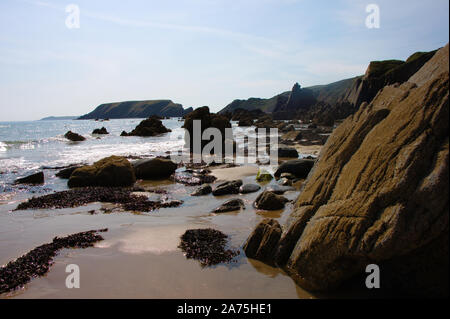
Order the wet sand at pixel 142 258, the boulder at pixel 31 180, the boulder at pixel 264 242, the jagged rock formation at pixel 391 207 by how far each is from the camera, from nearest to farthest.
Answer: the jagged rock formation at pixel 391 207 → the wet sand at pixel 142 258 → the boulder at pixel 264 242 → the boulder at pixel 31 180

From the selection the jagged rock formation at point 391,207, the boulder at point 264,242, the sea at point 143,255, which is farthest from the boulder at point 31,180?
the jagged rock formation at point 391,207

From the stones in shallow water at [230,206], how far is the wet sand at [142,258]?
10.3 inches

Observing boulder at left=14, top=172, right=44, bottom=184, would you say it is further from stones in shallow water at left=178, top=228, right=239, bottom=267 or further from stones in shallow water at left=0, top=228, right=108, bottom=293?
stones in shallow water at left=178, top=228, right=239, bottom=267

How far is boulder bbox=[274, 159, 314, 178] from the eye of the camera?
13.8 meters

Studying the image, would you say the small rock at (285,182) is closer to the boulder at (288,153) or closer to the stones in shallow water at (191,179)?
the stones in shallow water at (191,179)

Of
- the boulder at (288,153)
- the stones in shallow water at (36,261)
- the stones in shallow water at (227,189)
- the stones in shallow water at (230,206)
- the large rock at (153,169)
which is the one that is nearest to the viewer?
the stones in shallow water at (36,261)

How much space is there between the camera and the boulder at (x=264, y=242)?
566cm

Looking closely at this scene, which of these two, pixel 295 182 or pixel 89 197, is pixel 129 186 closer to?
pixel 89 197

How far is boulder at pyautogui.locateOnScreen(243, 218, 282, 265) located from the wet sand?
21cm

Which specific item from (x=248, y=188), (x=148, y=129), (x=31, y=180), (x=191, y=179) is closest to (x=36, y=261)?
(x=248, y=188)

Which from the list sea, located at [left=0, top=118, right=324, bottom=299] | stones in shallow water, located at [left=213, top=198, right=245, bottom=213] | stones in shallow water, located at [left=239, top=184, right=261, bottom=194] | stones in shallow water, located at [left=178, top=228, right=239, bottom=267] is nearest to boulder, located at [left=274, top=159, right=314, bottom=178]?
stones in shallow water, located at [left=239, top=184, right=261, bottom=194]

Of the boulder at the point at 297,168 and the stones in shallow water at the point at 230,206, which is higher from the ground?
the boulder at the point at 297,168

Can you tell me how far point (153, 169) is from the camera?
15.1 m
